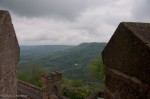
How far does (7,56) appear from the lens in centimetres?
343

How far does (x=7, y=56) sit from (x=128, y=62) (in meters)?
2.11

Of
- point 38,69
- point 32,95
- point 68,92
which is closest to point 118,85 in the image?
point 32,95

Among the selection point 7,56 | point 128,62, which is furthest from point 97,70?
point 128,62

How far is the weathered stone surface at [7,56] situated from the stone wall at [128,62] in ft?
5.31

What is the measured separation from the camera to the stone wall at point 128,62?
1578 millimetres

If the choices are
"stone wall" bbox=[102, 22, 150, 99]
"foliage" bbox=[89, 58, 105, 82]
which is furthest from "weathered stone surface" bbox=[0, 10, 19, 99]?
"foliage" bbox=[89, 58, 105, 82]

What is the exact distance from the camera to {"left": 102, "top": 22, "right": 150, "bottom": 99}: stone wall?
5.18 ft

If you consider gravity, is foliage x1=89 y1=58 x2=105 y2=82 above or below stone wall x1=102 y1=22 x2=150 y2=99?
below

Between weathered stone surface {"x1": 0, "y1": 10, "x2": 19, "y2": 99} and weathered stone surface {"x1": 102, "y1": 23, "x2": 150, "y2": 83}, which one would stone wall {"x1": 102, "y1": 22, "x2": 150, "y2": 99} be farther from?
weathered stone surface {"x1": 0, "y1": 10, "x2": 19, "y2": 99}

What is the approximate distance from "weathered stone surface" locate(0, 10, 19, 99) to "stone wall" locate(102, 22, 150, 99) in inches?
63.7

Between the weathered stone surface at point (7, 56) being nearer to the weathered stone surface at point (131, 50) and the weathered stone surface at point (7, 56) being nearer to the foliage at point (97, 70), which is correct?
the weathered stone surface at point (131, 50)

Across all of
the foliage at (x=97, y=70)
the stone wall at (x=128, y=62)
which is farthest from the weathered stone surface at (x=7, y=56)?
the foliage at (x=97, y=70)

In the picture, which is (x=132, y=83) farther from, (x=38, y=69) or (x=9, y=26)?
(x=38, y=69)

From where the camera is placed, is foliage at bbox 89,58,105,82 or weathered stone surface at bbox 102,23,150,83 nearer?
weathered stone surface at bbox 102,23,150,83
